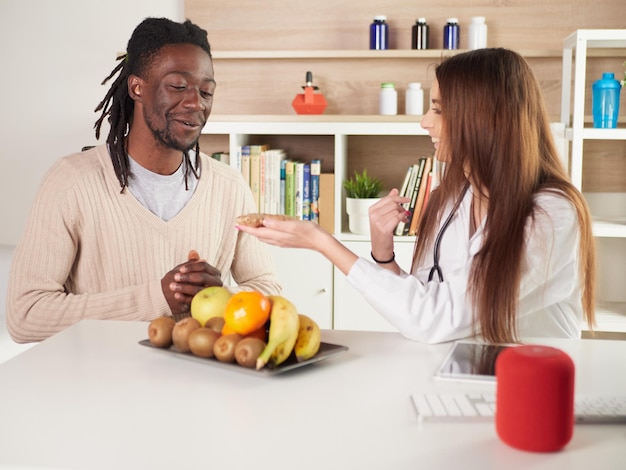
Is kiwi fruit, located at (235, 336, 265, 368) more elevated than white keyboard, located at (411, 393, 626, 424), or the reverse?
kiwi fruit, located at (235, 336, 265, 368)

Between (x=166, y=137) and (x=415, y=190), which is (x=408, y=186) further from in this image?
(x=166, y=137)

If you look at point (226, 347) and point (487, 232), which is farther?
point (487, 232)

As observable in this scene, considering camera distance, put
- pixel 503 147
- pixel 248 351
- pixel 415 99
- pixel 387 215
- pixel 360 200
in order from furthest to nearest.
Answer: pixel 415 99
pixel 360 200
pixel 387 215
pixel 503 147
pixel 248 351

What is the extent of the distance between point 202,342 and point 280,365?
0.14 meters

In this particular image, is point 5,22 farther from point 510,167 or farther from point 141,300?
point 510,167

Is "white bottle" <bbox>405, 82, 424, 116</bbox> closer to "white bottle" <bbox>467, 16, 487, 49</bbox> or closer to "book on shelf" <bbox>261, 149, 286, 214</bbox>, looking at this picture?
"white bottle" <bbox>467, 16, 487, 49</bbox>

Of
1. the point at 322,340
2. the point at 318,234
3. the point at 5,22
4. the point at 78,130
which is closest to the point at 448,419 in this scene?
the point at 322,340

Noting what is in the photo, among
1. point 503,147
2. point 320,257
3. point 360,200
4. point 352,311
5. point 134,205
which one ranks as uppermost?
point 503,147

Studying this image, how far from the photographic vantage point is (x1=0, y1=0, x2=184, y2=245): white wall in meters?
3.59

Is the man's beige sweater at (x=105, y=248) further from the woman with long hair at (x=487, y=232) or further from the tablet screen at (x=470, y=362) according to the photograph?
the tablet screen at (x=470, y=362)

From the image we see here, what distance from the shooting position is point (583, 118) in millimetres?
3162

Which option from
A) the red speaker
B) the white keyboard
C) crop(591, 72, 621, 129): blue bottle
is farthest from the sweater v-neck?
crop(591, 72, 621, 129): blue bottle

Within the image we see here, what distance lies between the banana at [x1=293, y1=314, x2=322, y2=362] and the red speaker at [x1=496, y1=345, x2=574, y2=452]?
16.1 inches

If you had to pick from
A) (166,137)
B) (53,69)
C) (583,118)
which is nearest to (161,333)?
(166,137)
